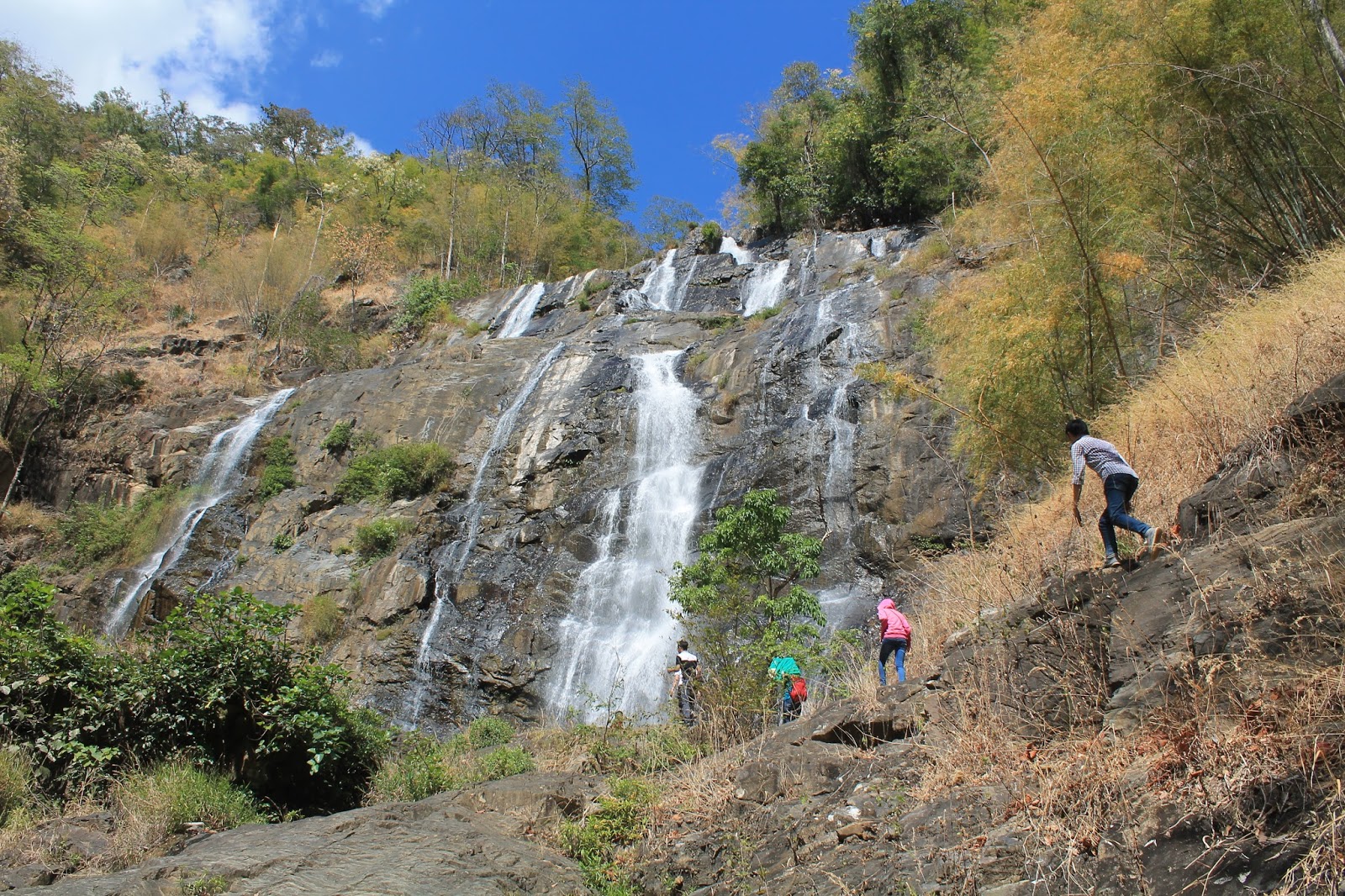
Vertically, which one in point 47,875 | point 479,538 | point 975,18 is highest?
point 975,18

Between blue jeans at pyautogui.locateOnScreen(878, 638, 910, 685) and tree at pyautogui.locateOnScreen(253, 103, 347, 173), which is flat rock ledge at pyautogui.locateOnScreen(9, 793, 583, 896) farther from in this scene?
tree at pyautogui.locateOnScreen(253, 103, 347, 173)

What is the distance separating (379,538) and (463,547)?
2.30 metres

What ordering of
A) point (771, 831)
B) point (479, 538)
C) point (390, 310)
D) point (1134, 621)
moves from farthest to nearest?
point (390, 310) < point (479, 538) < point (771, 831) < point (1134, 621)

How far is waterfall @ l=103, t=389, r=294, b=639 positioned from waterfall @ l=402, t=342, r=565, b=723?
6967mm

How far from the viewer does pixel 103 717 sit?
727cm

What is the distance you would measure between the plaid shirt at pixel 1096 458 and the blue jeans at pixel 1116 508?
63 millimetres

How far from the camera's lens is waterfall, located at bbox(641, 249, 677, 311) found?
2784cm

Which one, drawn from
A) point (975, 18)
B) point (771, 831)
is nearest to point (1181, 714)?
point (771, 831)

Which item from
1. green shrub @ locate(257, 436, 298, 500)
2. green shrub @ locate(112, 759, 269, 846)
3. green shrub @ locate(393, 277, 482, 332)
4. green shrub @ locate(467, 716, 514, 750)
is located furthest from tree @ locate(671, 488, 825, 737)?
green shrub @ locate(393, 277, 482, 332)

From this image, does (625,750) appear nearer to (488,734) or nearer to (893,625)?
(893,625)

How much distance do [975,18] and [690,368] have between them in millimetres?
17171

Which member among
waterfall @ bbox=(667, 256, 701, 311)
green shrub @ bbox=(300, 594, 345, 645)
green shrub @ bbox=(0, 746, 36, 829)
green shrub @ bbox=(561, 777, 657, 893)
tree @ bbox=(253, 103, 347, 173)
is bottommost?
green shrub @ bbox=(561, 777, 657, 893)

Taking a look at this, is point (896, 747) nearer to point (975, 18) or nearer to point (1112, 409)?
point (1112, 409)

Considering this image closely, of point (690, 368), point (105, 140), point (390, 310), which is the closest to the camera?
point (690, 368)
